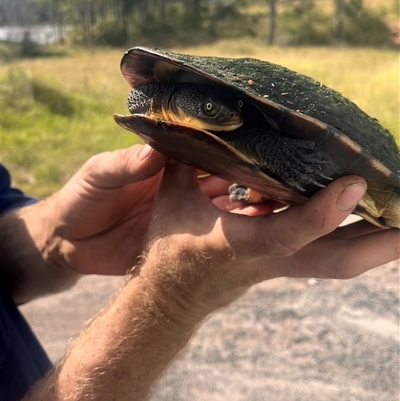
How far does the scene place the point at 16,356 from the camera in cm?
87

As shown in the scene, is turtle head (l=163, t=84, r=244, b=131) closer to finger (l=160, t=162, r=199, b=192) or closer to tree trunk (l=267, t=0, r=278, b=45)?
finger (l=160, t=162, r=199, b=192)

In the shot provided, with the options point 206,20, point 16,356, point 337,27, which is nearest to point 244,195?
point 16,356

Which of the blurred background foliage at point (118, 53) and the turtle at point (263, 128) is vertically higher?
the turtle at point (263, 128)

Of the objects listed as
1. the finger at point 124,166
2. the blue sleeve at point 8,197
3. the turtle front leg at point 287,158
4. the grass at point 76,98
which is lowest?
the grass at point 76,98

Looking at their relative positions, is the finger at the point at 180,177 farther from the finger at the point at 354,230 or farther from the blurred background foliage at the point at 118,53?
the blurred background foliage at the point at 118,53

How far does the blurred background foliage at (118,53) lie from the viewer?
370 centimetres

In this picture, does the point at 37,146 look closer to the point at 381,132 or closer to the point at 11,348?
the point at 11,348

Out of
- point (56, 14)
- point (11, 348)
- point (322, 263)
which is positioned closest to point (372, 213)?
point (322, 263)

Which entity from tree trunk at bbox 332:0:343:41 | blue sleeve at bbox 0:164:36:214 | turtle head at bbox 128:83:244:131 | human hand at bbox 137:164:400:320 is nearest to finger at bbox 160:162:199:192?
human hand at bbox 137:164:400:320

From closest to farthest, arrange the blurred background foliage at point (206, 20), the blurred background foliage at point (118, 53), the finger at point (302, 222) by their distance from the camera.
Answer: the finger at point (302, 222) → the blurred background foliage at point (118, 53) → the blurred background foliage at point (206, 20)

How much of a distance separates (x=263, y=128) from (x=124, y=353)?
42 centimetres

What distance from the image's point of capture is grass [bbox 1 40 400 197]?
3352 millimetres

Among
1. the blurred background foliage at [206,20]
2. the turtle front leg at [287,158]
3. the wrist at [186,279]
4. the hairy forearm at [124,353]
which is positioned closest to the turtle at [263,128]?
the turtle front leg at [287,158]

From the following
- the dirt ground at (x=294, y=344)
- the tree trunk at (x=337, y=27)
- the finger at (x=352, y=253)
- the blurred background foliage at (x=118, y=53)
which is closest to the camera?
the finger at (x=352, y=253)
